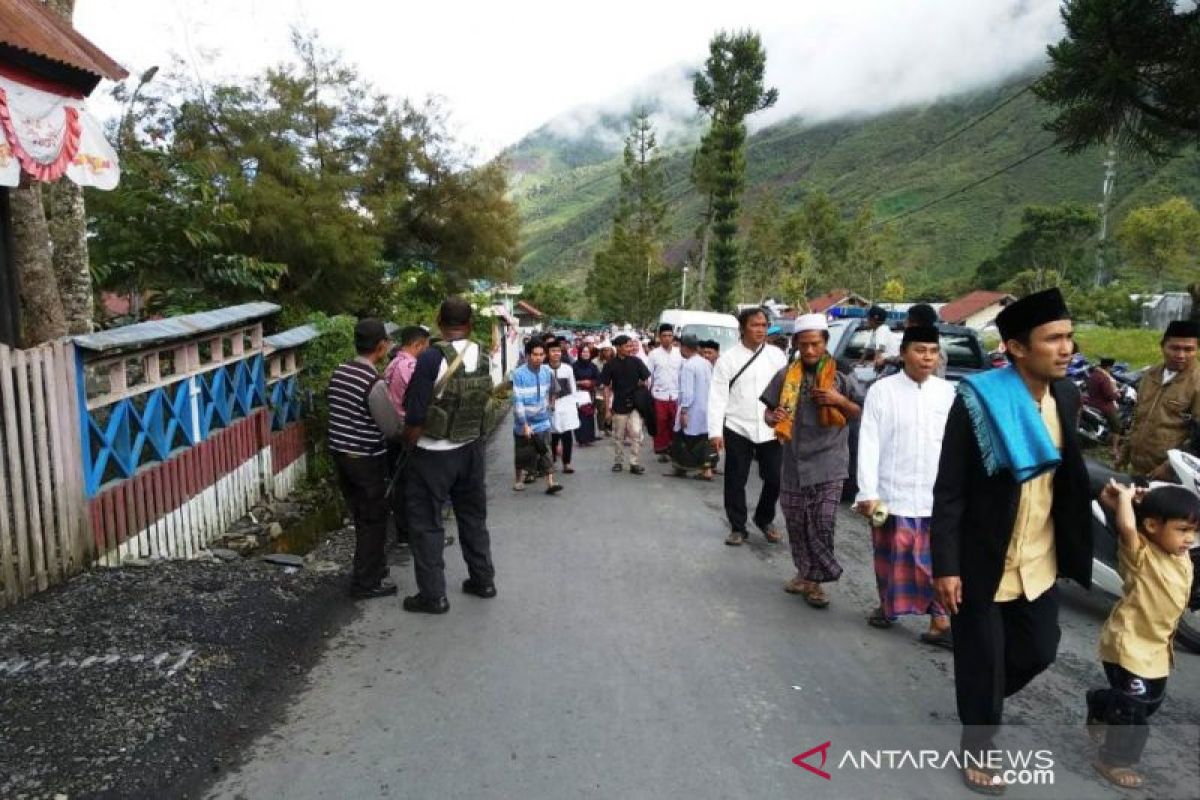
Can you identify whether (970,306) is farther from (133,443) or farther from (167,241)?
(133,443)

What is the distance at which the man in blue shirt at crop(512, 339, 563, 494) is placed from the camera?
8.66 meters

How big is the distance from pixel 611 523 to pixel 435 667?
3.26 m

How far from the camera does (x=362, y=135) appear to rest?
19.6 m

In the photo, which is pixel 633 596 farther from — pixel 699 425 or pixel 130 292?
pixel 130 292

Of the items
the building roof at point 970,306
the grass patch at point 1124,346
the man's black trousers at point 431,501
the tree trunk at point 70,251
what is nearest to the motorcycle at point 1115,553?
the man's black trousers at point 431,501

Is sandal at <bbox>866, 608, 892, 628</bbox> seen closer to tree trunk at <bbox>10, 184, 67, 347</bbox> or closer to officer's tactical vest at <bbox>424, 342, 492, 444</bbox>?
officer's tactical vest at <bbox>424, 342, 492, 444</bbox>

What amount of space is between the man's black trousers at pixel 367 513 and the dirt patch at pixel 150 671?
0.70ft

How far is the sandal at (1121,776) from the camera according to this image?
118 inches

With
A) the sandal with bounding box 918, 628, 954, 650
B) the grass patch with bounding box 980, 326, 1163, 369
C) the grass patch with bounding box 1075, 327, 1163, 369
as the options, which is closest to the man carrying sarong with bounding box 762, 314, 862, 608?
the sandal with bounding box 918, 628, 954, 650

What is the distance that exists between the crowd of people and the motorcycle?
0.36 m

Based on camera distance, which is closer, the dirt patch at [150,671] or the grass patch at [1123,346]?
the dirt patch at [150,671]

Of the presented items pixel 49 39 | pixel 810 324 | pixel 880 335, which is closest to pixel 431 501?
pixel 810 324

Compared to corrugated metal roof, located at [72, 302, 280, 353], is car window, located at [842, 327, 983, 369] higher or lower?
lower

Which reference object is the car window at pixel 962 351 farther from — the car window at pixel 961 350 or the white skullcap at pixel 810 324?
the white skullcap at pixel 810 324
